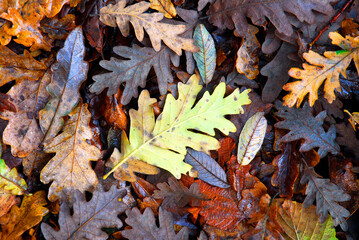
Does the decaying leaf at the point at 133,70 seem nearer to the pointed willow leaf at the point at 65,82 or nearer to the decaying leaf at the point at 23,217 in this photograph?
the pointed willow leaf at the point at 65,82

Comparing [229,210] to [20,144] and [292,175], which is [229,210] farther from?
[20,144]

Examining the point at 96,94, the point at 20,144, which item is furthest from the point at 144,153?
the point at 20,144

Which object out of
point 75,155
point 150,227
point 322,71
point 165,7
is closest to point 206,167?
point 150,227

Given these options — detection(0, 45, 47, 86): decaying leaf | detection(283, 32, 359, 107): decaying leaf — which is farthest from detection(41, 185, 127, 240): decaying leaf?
detection(283, 32, 359, 107): decaying leaf

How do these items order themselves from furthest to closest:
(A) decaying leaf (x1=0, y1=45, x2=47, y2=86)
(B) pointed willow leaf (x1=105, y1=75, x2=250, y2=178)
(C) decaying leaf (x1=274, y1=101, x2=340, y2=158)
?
(C) decaying leaf (x1=274, y1=101, x2=340, y2=158) → (B) pointed willow leaf (x1=105, y1=75, x2=250, y2=178) → (A) decaying leaf (x1=0, y1=45, x2=47, y2=86)

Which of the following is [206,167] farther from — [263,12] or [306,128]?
[263,12]

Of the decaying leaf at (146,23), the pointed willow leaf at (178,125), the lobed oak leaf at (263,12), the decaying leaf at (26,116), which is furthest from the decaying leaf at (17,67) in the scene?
the lobed oak leaf at (263,12)

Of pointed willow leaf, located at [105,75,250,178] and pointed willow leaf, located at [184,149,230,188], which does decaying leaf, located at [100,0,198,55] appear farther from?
pointed willow leaf, located at [184,149,230,188]
